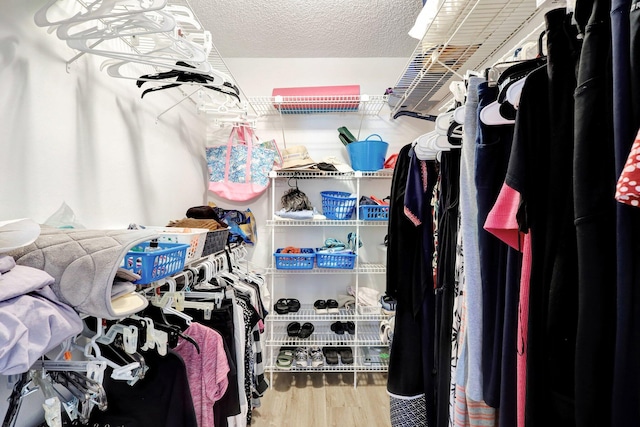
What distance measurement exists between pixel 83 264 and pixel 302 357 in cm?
187

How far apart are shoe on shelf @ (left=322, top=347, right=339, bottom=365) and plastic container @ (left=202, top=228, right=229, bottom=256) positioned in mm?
1228

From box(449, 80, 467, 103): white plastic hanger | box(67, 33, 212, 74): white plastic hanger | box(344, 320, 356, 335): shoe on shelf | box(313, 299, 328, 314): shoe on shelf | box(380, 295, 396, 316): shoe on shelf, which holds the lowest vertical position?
box(344, 320, 356, 335): shoe on shelf

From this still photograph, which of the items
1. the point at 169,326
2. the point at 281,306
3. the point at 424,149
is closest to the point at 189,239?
the point at 169,326

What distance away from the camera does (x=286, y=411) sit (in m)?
1.85

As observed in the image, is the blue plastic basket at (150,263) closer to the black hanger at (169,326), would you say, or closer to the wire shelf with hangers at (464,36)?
the black hanger at (169,326)

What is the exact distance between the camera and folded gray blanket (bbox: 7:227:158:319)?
58 centimetres

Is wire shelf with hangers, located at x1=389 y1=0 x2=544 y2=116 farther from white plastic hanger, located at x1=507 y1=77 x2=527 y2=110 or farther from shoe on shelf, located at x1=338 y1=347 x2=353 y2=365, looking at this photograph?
shoe on shelf, located at x1=338 y1=347 x2=353 y2=365

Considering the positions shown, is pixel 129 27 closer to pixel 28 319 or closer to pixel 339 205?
pixel 28 319

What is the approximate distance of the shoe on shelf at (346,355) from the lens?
214 cm

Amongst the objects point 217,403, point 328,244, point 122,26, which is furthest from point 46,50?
point 328,244

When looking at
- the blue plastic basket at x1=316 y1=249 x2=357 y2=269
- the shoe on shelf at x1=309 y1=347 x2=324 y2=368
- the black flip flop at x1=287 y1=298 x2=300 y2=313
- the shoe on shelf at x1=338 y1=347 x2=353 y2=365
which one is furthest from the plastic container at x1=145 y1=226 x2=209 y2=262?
the shoe on shelf at x1=338 y1=347 x2=353 y2=365

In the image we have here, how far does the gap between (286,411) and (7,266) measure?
1.80 metres

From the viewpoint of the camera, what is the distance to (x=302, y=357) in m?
2.16

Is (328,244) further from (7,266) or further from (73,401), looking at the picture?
(7,266)
